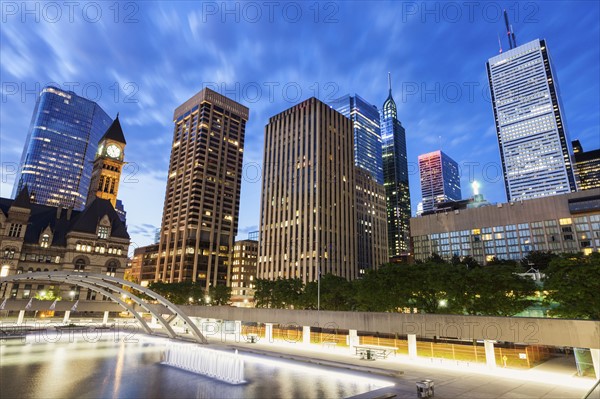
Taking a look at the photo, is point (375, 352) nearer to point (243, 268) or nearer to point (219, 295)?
point (219, 295)

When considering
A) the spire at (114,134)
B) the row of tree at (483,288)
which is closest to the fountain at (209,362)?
the row of tree at (483,288)

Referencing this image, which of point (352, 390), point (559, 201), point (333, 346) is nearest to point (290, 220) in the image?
point (559, 201)

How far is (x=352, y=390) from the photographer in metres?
22.2

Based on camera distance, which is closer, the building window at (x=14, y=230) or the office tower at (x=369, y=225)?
the building window at (x=14, y=230)

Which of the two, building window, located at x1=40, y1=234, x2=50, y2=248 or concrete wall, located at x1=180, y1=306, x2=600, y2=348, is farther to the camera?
building window, located at x1=40, y1=234, x2=50, y2=248

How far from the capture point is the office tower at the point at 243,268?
189000mm

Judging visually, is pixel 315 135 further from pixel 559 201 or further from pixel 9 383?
pixel 9 383

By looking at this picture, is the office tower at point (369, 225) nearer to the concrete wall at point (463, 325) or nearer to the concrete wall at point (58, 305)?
the concrete wall at point (58, 305)

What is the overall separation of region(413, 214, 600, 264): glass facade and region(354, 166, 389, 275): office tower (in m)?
25.5

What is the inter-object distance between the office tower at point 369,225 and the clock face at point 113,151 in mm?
100354

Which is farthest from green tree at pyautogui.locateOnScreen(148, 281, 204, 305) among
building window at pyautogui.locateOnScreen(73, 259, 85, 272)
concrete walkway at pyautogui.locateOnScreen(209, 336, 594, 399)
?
concrete walkway at pyautogui.locateOnScreen(209, 336, 594, 399)

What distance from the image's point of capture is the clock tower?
126562 millimetres

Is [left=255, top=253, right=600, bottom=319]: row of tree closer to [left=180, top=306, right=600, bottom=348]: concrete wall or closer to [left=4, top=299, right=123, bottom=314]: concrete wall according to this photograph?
[left=180, top=306, right=600, bottom=348]: concrete wall

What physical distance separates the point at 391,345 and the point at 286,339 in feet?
57.7
